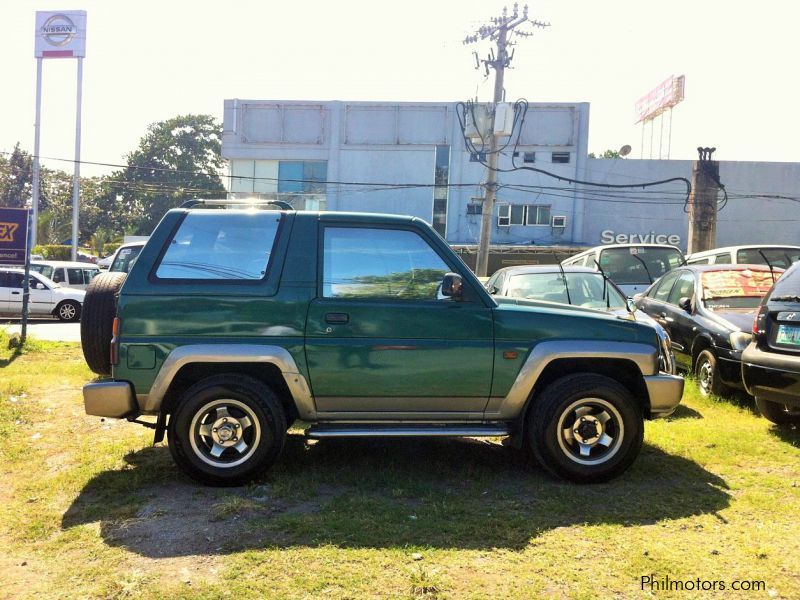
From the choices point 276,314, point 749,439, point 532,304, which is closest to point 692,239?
point 749,439

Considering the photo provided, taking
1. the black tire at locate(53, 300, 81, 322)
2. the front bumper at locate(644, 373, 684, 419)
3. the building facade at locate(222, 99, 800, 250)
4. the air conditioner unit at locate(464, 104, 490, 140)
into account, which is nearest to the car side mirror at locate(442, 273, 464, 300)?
the front bumper at locate(644, 373, 684, 419)

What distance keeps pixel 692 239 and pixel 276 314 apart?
18.5 meters

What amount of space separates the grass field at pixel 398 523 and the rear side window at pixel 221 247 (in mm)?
1469

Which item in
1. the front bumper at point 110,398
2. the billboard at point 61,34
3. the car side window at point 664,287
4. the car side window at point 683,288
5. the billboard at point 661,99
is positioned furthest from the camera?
the billboard at point 661,99

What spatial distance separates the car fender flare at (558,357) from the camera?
4688 mm

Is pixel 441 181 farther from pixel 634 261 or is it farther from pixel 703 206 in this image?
pixel 634 261

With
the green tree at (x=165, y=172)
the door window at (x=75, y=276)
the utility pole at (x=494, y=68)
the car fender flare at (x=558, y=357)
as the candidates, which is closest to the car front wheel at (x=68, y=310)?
the door window at (x=75, y=276)

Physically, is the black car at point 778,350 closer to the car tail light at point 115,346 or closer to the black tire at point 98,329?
the car tail light at point 115,346

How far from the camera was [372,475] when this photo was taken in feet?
16.2

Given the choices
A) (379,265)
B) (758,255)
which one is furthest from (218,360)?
(758,255)

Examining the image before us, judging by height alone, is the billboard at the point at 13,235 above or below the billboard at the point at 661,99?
below

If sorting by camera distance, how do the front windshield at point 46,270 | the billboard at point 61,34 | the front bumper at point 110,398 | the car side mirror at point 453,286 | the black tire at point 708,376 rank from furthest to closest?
the billboard at point 61,34, the front windshield at point 46,270, the black tire at point 708,376, the car side mirror at point 453,286, the front bumper at point 110,398

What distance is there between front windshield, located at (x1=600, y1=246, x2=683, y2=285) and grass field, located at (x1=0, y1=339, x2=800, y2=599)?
711 cm

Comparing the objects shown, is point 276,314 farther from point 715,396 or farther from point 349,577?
point 715,396
